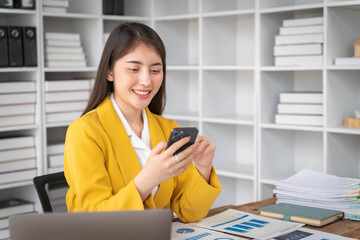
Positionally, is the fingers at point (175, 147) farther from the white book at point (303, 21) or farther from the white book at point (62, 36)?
the white book at point (62, 36)

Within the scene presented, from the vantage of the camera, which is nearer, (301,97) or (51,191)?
(51,191)

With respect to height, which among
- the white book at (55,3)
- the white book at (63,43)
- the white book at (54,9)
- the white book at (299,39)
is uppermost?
the white book at (55,3)

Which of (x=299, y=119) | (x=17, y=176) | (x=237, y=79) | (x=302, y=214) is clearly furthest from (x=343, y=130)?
(x=17, y=176)

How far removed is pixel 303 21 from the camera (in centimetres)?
323

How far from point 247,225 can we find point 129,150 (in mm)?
476

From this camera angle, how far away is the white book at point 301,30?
3.15 metres

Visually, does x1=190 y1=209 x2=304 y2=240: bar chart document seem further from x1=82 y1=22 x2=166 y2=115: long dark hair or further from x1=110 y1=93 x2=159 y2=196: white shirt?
x1=82 y1=22 x2=166 y2=115: long dark hair

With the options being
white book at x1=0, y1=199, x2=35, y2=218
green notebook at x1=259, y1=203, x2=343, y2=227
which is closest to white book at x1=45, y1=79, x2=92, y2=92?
white book at x1=0, y1=199, x2=35, y2=218

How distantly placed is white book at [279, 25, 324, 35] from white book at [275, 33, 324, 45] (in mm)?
22

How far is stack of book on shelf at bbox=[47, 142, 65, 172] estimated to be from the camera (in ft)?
11.8

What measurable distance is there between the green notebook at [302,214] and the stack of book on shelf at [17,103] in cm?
213

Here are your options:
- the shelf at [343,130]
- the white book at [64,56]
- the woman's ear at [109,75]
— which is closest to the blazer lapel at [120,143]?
the woman's ear at [109,75]

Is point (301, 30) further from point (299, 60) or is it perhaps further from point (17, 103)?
point (17, 103)

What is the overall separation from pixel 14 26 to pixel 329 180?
2.31m
